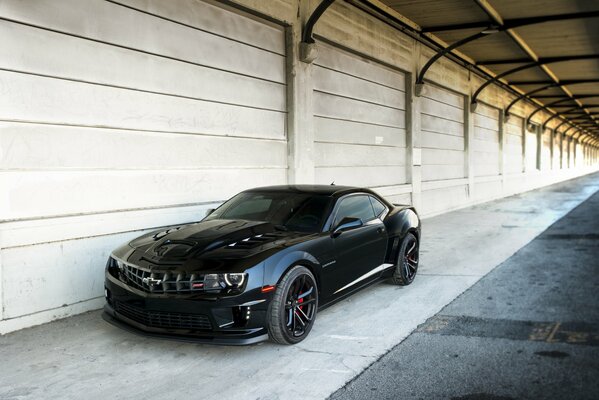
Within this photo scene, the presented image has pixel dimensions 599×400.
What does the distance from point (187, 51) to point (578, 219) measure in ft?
35.7

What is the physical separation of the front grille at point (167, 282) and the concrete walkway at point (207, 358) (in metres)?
0.57

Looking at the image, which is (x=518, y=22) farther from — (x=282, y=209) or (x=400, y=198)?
(x=282, y=209)

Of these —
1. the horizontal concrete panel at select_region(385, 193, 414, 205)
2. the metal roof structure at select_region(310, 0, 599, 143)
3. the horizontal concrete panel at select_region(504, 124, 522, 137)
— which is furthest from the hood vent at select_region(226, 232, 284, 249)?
the horizontal concrete panel at select_region(504, 124, 522, 137)

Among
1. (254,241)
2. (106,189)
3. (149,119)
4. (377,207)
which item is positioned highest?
(149,119)

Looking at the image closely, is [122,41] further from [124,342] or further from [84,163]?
[124,342]

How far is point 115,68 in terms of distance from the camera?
19.9 feet

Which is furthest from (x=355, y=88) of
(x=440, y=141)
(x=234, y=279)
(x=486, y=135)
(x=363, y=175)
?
(x=486, y=135)

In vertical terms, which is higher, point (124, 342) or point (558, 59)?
point (558, 59)

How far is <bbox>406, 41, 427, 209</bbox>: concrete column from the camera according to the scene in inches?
551

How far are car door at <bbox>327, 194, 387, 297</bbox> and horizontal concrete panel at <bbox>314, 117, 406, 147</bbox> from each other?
14.4 ft

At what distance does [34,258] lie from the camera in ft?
17.1

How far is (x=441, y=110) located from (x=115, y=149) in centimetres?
1231

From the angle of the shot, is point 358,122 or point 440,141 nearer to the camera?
point 358,122

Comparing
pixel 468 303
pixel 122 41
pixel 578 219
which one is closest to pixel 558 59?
pixel 578 219
